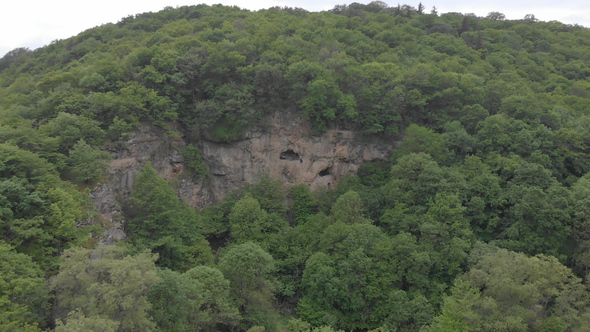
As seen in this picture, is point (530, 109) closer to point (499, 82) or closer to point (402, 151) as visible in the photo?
point (499, 82)

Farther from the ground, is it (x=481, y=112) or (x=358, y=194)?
(x=481, y=112)

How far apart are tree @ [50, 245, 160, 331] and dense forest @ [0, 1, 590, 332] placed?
0.31 feet

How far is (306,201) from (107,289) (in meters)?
23.0

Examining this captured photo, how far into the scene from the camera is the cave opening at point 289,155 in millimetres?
41344

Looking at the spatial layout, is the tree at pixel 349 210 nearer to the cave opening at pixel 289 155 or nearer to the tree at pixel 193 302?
the cave opening at pixel 289 155

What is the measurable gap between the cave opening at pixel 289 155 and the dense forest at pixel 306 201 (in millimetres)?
3213

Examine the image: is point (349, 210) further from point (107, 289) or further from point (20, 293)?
point (20, 293)

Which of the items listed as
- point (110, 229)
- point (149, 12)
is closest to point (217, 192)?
point (110, 229)

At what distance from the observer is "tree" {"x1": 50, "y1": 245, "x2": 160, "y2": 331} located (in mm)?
17638

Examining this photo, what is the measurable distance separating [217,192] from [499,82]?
31116 mm

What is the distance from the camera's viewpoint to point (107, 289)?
1755 cm

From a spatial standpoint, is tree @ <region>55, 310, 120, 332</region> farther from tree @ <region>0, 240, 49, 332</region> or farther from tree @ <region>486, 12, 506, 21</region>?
tree @ <region>486, 12, 506, 21</region>

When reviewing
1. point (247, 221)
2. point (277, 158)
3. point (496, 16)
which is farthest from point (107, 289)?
point (496, 16)

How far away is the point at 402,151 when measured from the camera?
36406 millimetres
